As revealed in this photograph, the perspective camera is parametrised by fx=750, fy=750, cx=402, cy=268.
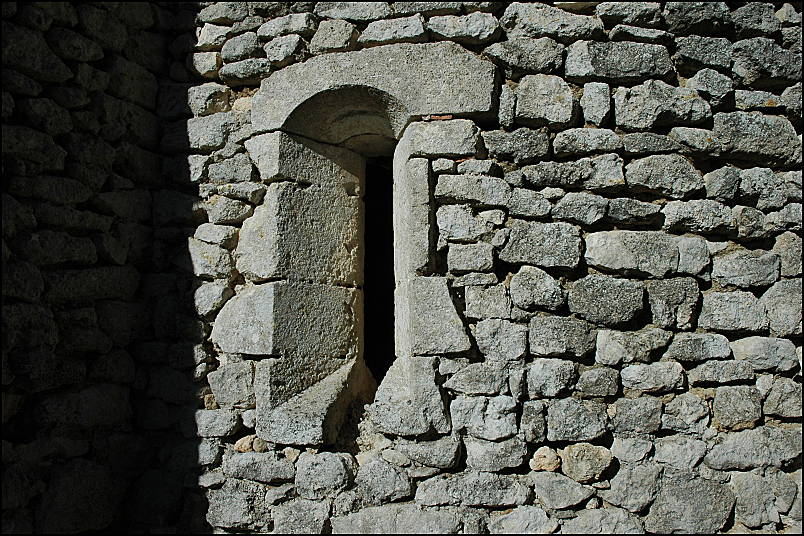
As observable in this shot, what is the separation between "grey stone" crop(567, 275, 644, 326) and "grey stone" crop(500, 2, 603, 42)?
3.63 feet

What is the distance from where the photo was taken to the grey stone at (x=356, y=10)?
3.56 metres

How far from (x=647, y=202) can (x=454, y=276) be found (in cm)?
90

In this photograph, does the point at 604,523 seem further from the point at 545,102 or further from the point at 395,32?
the point at 395,32

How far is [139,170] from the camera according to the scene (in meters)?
3.75

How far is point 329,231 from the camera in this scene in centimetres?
375

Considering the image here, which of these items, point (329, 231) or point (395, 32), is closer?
point (395, 32)

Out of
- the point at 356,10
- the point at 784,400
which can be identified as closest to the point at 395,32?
the point at 356,10

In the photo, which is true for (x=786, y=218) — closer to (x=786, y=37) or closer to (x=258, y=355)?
(x=786, y=37)

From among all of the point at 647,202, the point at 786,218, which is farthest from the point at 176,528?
the point at 786,218

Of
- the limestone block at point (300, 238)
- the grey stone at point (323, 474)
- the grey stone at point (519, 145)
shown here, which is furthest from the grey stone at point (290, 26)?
the grey stone at point (323, 474)

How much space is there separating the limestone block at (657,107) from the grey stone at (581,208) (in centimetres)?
36

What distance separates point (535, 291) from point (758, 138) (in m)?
1.19

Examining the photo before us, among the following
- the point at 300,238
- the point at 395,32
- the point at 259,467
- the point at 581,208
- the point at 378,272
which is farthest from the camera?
the point at 378,272

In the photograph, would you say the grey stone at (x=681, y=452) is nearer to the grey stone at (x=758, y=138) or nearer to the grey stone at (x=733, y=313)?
the grey stone at (x=733, y=313)
